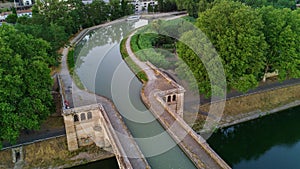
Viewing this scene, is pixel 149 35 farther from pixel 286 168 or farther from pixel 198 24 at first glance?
pixel 286 168

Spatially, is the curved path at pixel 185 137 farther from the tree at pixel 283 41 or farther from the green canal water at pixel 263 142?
the tree at pixel 283 41

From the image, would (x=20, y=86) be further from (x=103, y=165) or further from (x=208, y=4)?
(x=208, y=4)

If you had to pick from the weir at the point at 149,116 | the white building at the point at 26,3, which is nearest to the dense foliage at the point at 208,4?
the weir at the point at 149,116

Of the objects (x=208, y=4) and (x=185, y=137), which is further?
(x=208, y=4)

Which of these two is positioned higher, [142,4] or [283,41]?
[142,4]

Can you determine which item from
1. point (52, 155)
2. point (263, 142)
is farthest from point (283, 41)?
point (52, 155)

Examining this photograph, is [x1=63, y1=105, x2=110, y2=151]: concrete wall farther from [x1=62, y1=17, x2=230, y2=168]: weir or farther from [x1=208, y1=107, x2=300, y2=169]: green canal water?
[x1=208, y1=107, x2=300, y2=169]: green canal water
